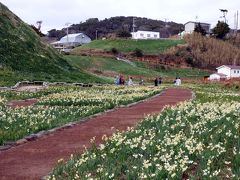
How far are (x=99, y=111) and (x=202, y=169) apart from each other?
12.8 metres

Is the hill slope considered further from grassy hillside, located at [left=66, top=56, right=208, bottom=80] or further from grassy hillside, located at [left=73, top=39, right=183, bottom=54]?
grassy hillside, located at [left=73, top=39, right=183, bottom=54]

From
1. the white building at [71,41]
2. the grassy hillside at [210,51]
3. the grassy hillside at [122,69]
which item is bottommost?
the grassy hillside at [122,69]

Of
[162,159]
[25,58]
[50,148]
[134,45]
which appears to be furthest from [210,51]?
[162,159]

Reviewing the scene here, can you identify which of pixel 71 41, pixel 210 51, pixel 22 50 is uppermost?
pixel 71 41

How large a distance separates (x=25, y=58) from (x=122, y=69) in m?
42.9

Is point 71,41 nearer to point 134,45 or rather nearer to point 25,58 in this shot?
point 134,45

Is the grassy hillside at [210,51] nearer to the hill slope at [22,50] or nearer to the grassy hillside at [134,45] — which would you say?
the grassy hillside at [134,45]

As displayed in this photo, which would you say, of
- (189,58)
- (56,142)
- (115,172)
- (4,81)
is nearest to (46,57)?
(4,81)

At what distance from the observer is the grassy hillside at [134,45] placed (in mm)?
134425

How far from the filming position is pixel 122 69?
99.7m

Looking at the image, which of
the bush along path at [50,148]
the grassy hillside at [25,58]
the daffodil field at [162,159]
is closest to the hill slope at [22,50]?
the grassy hillside at [25,58]

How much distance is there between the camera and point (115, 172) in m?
8.91

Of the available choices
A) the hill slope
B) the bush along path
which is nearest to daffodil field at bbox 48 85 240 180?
the bush along path

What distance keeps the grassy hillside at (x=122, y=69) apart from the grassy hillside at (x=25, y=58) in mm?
24229
